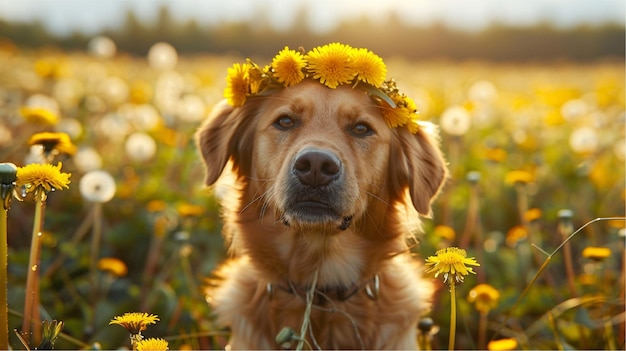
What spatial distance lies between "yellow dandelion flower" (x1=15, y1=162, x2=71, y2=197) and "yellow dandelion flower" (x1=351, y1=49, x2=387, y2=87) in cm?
124

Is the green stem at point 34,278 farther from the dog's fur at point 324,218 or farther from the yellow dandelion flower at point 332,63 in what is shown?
the yellow dandelion flower at point 332,63

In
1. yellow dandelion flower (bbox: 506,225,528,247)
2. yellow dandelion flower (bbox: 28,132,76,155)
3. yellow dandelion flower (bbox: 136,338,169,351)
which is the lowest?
yellow dandelion flower (bbox: 506,225,528,247)

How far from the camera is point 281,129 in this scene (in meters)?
2.96

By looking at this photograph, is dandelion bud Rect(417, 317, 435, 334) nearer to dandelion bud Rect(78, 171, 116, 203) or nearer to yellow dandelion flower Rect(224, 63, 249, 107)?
yellow dandelion flower Rect(224, 63, 249, 107)

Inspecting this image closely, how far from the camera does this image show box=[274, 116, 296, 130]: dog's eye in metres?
2.94

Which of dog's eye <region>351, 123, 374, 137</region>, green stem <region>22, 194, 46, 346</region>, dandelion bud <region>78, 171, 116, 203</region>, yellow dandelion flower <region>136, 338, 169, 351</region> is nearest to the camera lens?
yellow dandelion flower <region>136, 338, 169, 351</region>

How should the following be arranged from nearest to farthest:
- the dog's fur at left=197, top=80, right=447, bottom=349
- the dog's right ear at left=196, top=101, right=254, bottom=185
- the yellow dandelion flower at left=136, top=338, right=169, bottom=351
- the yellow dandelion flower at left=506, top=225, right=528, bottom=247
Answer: the yellow dandelion flower at left=136, top=338, right=169, bottom=351 < the dog's fur at left=197, top=80, right=447, bottom=349 < the dog's right ear at left=196, top=101, right=254, bottom=185 < the yellow dandelion flower at left=506, top=225, right=528, bottom=247

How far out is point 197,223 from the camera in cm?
474

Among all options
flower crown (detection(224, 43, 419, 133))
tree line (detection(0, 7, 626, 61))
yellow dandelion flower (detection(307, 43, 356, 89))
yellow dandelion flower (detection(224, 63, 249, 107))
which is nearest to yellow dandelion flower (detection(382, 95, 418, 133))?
flower crown (detection(224, 43, 419, 133))

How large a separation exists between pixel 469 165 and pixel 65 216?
3679 mm

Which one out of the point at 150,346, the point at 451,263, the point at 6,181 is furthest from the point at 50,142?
the point at 451,263

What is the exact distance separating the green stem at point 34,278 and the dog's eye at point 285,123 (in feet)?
3.54

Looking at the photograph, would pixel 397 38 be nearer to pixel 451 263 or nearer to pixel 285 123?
pixel 285 123

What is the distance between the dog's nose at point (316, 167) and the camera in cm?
255
